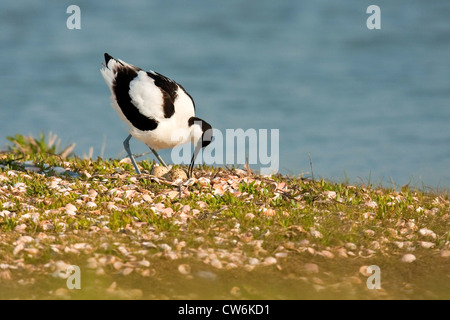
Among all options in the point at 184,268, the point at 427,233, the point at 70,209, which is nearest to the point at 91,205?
the point at 70,209

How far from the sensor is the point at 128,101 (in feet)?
37.0

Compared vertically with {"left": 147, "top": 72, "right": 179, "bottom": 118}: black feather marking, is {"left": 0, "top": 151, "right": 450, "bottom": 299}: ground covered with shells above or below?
below

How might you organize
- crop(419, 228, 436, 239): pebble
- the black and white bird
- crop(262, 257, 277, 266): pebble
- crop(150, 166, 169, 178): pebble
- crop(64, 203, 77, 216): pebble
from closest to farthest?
crop(262, 257, 277, 266): pebble, crop(419, 228, 436, 239): pebble, crop(64, 203, 77, 216): pebble, the black and white bird, crop(150, 166, 169, 178): pebble

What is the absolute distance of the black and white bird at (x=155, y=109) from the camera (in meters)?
11.1

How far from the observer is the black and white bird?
36.3ft

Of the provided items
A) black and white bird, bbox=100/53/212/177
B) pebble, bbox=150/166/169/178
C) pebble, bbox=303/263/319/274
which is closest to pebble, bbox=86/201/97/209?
pebble, bbox=150/166/169/178

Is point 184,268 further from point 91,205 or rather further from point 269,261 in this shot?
point 91,205

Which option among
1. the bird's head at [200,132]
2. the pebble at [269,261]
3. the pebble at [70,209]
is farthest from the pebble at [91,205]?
the pebble at [269,261]

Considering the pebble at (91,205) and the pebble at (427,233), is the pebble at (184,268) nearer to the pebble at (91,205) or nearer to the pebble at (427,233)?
the pebble at (91,205)

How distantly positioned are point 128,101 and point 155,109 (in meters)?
0.63

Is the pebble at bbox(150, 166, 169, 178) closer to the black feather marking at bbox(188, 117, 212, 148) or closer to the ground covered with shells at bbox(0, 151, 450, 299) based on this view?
the ground covered with shells at bbox(0, 151, 450, 299)

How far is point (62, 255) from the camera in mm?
7051
